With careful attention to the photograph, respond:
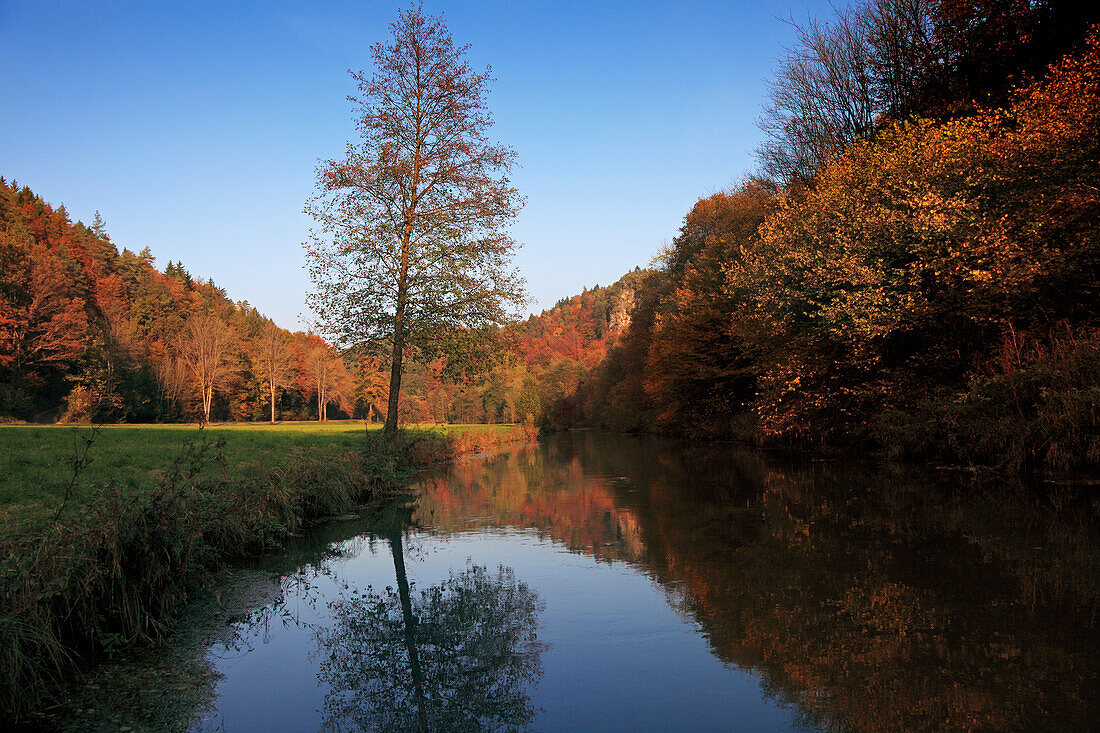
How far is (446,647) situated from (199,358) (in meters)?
68.2

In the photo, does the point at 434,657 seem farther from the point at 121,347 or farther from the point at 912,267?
the point at 121,347

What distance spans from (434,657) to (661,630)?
6.01 ft

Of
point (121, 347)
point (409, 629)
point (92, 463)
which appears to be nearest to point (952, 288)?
point (409, 629)

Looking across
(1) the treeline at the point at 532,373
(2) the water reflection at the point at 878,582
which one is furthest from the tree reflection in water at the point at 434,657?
(1) the treeline at the point at 532,373

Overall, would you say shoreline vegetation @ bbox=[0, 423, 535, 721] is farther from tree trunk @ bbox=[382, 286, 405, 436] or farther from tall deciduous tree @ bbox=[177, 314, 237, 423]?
tall deciduous tree @ bbox=[177, 314, 237, 423]

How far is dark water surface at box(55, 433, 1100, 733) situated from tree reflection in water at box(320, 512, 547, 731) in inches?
0.8

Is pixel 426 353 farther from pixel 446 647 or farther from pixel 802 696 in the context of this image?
pixel 802 696

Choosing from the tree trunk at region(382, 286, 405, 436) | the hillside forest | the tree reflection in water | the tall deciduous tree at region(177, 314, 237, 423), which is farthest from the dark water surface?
the tall deciduous tree at region(177, 314, 237, 423)

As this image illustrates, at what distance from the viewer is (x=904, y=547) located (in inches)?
291

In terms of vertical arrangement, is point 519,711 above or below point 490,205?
below

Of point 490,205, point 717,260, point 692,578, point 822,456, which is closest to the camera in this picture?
point 692,578

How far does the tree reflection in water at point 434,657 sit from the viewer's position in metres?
3.90

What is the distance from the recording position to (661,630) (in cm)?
522

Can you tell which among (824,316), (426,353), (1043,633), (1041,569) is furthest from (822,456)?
(1043,633)
